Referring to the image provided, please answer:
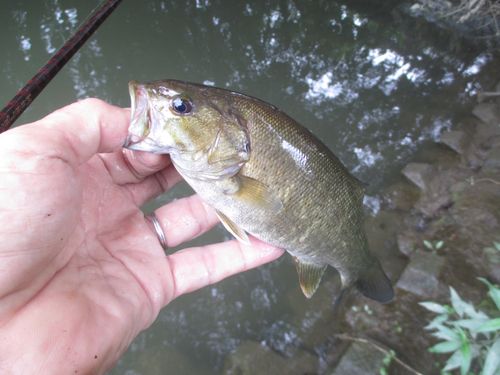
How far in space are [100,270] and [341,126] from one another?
15.8 ft

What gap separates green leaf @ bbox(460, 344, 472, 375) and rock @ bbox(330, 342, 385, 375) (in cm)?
91

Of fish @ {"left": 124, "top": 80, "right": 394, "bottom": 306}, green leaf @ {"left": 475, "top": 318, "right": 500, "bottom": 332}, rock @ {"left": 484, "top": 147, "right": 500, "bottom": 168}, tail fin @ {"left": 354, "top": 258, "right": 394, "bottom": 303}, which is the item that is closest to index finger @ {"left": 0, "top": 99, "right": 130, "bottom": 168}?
fish @ {"left": 124, "top": 80, "right": 394, "bottom": 306}

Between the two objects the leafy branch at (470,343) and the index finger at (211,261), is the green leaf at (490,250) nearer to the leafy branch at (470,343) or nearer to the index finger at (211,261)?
the leafy branch at (470,343)

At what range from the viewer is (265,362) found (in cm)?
333

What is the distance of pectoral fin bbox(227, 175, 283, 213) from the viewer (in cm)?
196

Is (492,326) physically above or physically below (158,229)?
above

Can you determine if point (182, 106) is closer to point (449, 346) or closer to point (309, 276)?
point (309, 276)

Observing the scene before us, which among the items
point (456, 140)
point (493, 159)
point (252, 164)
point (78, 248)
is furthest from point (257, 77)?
point (78, 248)

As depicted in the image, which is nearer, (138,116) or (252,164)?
(138,116)

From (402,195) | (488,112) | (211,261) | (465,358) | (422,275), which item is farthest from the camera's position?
(488,112)

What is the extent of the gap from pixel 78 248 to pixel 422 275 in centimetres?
353

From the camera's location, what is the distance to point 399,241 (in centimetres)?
396

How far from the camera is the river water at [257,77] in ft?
12.2

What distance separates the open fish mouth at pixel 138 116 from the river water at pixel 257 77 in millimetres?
2742
